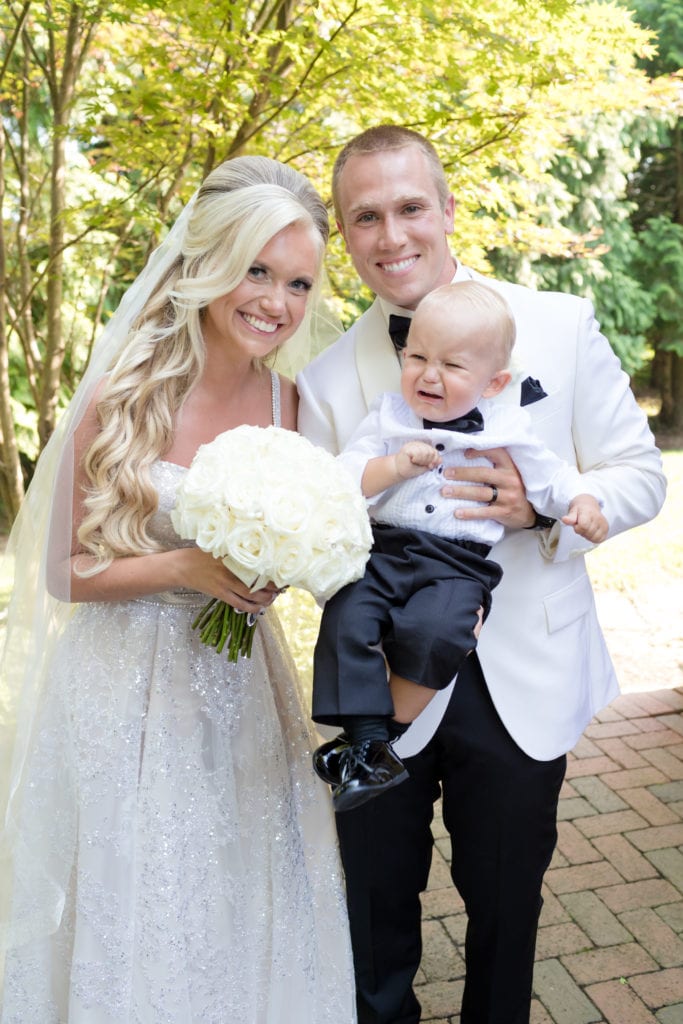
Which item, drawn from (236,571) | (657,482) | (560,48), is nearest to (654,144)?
(560,48)

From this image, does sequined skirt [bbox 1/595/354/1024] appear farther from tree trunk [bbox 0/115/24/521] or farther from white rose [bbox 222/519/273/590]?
tree trunk [bbox 0/115/24/521]

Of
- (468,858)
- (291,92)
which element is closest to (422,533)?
(468,858)

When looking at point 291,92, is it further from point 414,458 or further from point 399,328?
point 414,458

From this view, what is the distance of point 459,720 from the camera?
8.43ft

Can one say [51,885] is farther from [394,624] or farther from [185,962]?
[394,624]

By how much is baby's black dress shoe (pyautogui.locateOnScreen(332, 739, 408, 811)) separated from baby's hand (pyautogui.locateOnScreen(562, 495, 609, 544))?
0.67m

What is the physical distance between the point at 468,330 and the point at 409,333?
7.0 inches

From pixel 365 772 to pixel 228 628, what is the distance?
1.52 ft

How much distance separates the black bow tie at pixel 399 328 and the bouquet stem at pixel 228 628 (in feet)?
2.74

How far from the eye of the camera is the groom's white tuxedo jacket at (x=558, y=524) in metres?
2.52

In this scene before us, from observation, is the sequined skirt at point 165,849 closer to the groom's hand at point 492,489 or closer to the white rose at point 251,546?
the white rose at point 251,546

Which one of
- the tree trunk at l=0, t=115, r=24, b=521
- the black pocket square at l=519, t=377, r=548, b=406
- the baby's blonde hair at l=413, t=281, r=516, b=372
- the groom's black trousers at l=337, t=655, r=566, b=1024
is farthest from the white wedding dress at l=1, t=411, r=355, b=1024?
the tree trunk at l=0, t=115, r=24, b=521

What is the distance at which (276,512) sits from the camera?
1.97 meters

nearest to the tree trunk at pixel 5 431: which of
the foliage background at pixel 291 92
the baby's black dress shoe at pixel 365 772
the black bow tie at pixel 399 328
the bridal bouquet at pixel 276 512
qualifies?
the foliage background at pixel 291 92
